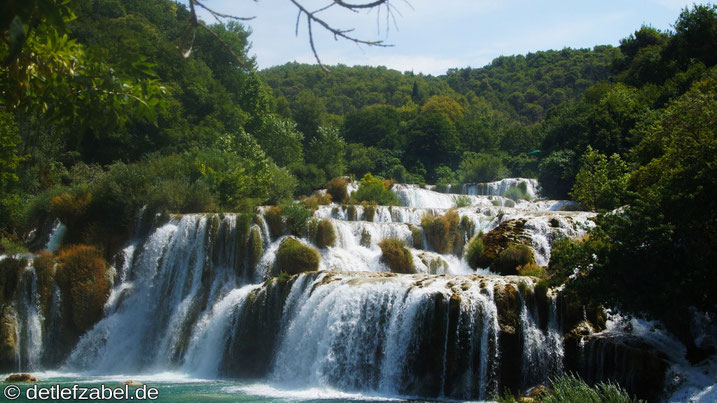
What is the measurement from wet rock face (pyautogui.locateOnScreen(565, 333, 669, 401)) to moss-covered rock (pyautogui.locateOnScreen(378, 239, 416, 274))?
299 inches

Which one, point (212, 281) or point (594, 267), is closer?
point (594, 267)

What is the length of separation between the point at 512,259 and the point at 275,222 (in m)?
8.39

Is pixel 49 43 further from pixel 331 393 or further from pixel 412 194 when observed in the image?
pixel 412 194

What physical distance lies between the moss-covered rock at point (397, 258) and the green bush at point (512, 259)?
10.9ft

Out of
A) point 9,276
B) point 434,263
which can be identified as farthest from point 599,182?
point 9,276

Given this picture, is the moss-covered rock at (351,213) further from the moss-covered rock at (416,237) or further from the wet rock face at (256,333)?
the wet rock face at (256,333)

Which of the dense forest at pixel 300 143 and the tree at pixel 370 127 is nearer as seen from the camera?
the dense forest at pixel 300 143

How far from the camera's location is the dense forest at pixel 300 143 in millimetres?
3812

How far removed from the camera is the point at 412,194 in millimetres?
31719

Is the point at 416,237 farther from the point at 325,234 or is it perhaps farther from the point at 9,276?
the point at 9,276

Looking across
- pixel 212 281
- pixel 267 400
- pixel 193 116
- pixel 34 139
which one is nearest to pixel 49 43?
pixel 267 400

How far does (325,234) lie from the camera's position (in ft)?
65.4

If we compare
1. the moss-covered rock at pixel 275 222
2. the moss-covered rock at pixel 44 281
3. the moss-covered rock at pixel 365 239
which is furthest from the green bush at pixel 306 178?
the moss-covered rock at pixel 44 281

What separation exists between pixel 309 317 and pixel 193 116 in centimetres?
2382
